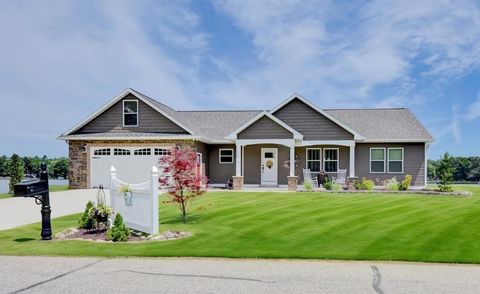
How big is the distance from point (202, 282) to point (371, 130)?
77.4 ft

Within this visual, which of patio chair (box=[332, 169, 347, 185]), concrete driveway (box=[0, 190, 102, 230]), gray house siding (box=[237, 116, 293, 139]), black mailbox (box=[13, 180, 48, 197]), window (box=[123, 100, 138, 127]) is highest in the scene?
window (box=[123, 100, 138, 127])

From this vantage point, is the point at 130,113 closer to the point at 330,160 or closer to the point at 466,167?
the point at 330,160

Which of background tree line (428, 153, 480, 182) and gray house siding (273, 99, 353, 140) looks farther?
background tree line (428, 153, 480, 182)

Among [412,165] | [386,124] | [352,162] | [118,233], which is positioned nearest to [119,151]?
[352,162]

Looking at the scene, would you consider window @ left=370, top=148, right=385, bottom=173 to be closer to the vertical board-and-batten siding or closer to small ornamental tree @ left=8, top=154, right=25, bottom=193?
the vertical board-and-batten siding

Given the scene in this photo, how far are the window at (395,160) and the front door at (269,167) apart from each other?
23.7 feet

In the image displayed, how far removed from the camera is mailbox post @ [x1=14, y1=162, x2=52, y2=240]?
380 inches

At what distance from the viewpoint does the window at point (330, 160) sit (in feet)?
90.0

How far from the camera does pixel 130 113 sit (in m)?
26.8

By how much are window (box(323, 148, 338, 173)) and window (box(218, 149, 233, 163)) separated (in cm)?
612

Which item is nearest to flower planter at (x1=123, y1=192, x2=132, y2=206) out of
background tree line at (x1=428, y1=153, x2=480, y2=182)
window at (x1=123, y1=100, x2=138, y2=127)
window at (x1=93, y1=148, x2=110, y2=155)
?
window at (x1=93, y1=148, x2=110, y2=155)

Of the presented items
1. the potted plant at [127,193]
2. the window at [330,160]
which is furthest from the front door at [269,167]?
the potted plant at [127,193]

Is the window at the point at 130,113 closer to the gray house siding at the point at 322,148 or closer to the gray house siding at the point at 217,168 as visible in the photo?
the gray house siding at the point at 217,168

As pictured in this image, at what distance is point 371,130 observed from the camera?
1097 inches
